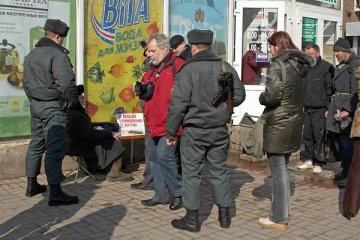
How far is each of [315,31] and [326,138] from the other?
4303 mm

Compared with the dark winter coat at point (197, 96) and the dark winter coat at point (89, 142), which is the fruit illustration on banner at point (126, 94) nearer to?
the dark winter coat at point (89, 142)

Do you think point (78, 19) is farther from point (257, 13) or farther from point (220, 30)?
point (257, 13)

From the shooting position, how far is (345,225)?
15.9ft

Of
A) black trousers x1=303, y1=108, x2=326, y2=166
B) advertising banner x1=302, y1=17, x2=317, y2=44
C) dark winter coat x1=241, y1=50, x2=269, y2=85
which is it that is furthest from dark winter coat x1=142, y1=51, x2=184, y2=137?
advertising banner x1=302, y1=17, x2=317, y2=44

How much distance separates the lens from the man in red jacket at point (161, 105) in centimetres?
509

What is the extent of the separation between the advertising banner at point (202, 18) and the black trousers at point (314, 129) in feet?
8.55

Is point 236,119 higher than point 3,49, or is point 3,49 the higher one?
point 3,49

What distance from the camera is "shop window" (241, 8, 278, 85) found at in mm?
9281

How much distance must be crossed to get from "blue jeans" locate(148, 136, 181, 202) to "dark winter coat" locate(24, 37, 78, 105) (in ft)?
3.22

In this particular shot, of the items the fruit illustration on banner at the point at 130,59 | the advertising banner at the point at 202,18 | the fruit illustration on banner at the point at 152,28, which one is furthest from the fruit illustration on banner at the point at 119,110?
the advertising banner at the point at 202,18

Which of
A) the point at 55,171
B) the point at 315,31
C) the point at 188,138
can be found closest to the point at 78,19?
the point at 55,171

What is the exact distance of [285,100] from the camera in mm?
4484

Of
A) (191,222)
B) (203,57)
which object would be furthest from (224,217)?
(203,57)

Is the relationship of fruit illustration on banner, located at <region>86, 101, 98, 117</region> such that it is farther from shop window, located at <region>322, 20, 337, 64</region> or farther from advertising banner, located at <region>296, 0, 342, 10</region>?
shop window, located at <region>322, 20, 337, 64</region>
